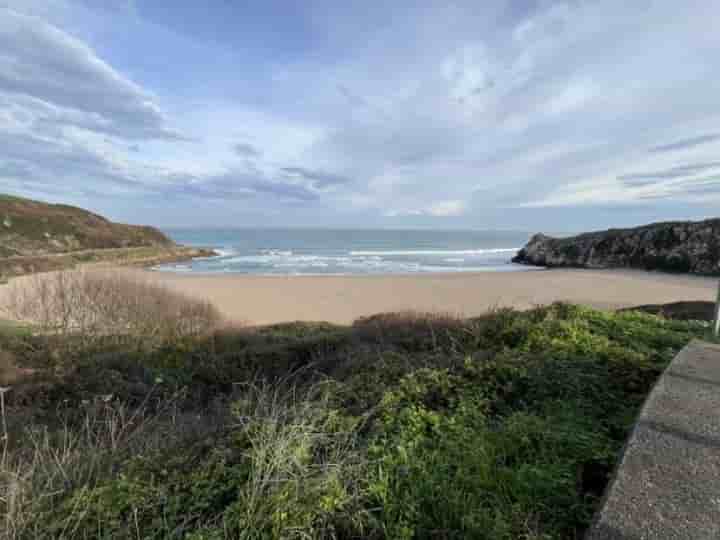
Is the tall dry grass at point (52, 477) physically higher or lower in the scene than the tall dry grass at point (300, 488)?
lower

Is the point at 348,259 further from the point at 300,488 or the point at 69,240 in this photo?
the point at 300,488

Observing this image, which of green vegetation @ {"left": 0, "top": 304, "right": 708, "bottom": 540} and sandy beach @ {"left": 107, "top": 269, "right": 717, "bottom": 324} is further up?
green vegetation @ {"left": 0, "top": 304, "right": 708, "bottom": 540}

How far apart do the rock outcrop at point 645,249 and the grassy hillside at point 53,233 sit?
49.4 m

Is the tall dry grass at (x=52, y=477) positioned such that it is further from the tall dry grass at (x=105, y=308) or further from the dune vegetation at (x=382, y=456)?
the tall dry grass at (x=105, y=308)

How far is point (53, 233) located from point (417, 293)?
45.3m

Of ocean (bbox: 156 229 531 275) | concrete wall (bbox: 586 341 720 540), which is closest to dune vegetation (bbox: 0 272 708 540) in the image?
concrete wall (bbox: 586 341 720 540)

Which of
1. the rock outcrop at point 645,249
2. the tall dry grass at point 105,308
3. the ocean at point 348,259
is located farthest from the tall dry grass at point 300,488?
the rock outcrop at point 645,249

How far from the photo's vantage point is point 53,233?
3959cm

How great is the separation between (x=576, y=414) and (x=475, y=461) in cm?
115

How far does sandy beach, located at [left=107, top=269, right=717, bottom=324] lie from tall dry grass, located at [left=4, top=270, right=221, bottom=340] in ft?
8.32

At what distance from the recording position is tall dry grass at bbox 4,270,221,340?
8242 millimetres

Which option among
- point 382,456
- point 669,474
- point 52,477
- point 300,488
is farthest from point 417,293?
point 52,477

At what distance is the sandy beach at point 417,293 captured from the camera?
14.3 metres

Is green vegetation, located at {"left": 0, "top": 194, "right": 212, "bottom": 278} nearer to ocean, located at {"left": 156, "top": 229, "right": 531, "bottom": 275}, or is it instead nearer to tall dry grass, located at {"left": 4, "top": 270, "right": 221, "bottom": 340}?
ocean, located at {"left": 156, "top": 229, "right": 531, "bottom": 275}
